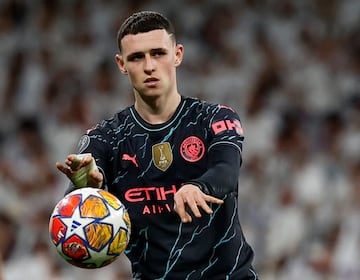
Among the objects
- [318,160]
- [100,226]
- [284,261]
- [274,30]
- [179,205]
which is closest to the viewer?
[179,205]

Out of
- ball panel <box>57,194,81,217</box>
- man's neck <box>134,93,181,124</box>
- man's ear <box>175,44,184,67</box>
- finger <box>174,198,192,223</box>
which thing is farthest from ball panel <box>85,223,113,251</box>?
man's ear <box>175,44,184,67</box>

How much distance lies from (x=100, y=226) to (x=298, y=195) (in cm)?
539

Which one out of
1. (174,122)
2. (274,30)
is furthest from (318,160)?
(174,122)

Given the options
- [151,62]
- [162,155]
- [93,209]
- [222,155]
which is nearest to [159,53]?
[151,62]

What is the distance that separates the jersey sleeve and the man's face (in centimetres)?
34

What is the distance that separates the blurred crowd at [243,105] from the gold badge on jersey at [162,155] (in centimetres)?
414

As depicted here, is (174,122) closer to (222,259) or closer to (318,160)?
(222,259)

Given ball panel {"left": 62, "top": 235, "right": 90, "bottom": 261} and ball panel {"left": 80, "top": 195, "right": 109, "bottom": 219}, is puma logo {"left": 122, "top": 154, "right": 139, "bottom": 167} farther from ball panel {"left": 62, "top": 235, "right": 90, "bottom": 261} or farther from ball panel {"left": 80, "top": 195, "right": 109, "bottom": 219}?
ball panel {"left": 62, "top": 235, "right": 90, "bottom": 261}

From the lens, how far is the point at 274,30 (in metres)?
12.6

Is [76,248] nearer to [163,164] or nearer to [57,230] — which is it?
[57,230]

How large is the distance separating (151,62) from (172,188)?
0.70m

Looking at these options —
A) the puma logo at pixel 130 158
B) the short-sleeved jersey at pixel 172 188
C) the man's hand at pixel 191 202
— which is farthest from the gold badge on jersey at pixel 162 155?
the man's hand at pixel 191 202

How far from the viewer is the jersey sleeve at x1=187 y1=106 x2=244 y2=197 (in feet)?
15.6

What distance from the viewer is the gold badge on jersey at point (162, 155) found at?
5.35 m
